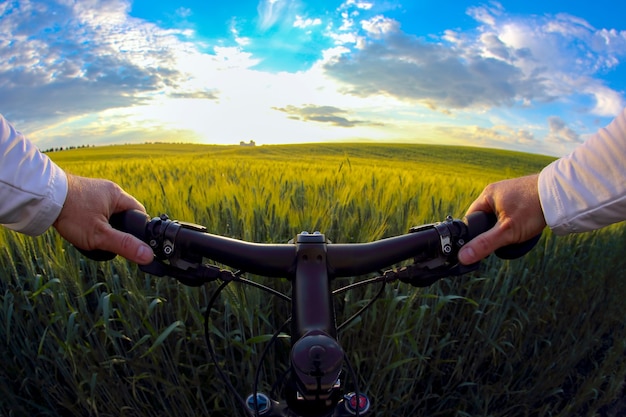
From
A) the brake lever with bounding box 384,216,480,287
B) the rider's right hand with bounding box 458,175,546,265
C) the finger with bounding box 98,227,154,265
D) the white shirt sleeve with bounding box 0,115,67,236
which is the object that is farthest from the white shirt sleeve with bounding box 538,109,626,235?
the white shirt sleeve with bounding box 0,115,67,236

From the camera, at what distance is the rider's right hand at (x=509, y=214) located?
1.05 m

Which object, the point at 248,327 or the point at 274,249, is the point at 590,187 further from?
the point at 248,327

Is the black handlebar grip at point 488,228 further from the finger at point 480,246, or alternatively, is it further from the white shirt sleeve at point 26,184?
the white shirt sleeve at point 26,184

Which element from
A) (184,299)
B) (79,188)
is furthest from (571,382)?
(79,188)

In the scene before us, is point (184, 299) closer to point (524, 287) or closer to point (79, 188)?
point (79, 188)

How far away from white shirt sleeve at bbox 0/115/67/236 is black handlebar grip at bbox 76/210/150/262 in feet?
0.39

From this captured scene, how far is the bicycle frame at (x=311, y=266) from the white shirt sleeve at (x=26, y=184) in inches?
5.7

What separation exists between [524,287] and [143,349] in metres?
2.06

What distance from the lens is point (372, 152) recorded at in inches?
889

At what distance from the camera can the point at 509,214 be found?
1108 mm

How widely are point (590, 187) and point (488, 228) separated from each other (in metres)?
0.26

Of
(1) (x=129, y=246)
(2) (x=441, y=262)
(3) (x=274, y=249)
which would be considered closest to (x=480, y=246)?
(2) (x=441, y=262)

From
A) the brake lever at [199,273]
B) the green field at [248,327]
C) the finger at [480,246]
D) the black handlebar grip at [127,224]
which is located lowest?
the green field at [248,327]

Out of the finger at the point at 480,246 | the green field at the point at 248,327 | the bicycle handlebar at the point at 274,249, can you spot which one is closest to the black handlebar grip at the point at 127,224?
the bicycle handlebar at the point at 274,249
